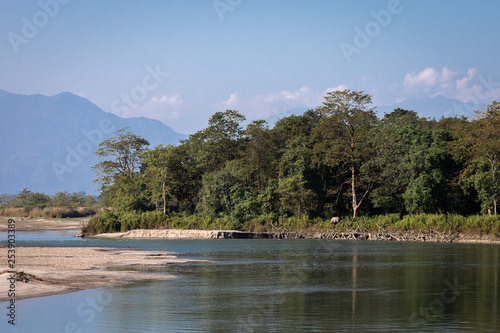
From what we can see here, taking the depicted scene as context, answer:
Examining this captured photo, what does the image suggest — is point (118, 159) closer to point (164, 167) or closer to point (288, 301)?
point (164, 167)

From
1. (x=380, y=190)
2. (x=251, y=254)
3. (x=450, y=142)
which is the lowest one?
(x=251, y=254)

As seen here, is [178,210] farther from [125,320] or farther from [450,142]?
[125,320]

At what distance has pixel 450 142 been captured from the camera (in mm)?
63031

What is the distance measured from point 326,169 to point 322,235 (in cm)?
904

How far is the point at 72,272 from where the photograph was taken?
98.7 feet

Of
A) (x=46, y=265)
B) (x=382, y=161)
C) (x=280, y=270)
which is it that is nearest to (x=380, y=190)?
(x=382, y=161)

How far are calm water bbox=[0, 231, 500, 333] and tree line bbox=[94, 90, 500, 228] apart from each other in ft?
84.6

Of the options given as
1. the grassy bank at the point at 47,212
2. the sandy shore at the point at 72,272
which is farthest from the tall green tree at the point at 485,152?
the grassy bank at the point at 47,212

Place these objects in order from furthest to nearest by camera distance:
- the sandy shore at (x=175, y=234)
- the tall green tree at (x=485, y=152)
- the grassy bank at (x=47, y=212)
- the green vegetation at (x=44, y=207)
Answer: the green vegetation at (x=44, y=207)
the grassy bank at (x=47, y=212)
the sandy shore at (x=175, y=234)
the tall green tree at (x=485, y=152)

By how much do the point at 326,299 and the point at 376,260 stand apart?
18.3 meters

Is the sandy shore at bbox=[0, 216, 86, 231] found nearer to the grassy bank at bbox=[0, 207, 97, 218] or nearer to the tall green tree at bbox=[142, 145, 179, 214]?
the grassy bank at bbox=[0, 207, 97, 218]

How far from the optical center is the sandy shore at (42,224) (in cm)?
10281

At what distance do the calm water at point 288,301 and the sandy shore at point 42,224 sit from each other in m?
74.0

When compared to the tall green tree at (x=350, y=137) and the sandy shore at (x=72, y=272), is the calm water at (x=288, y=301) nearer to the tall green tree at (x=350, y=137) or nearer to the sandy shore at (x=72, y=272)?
the sandy shore at (x=72, y=272)
